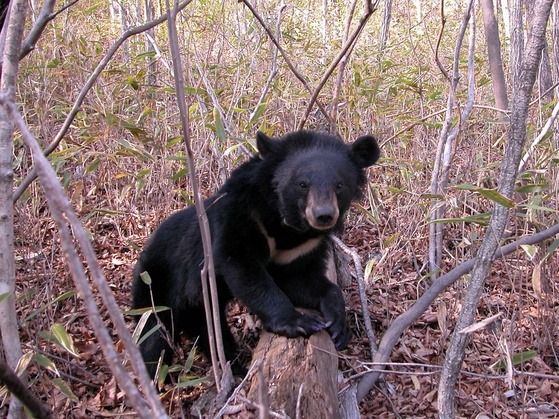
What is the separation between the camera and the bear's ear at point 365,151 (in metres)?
3.22

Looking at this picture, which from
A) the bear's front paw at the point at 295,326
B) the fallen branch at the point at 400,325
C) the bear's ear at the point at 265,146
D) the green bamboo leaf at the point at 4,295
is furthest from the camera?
the bear's ear at the point at 265,146

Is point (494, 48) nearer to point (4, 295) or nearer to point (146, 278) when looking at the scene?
point (146, 278)

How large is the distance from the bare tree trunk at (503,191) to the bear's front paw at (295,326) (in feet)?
2.23

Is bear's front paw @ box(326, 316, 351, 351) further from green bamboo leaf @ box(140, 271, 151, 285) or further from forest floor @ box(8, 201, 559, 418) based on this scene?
green bamboo leaf @ box(140, 271, 151, 285)

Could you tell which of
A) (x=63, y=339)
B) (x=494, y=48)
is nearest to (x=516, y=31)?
(x=494, y=48)

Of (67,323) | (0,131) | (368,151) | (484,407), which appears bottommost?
(484,407)

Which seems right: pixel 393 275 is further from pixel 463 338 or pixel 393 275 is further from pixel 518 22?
pixel 518 22

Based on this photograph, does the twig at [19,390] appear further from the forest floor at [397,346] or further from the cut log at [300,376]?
the forest floor at [397,346]

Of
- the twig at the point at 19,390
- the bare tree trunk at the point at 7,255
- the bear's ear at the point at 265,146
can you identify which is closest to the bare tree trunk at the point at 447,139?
the bear's ear at the point at 265,146

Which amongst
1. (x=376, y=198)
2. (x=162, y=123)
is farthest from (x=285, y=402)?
(x=162, y=123)

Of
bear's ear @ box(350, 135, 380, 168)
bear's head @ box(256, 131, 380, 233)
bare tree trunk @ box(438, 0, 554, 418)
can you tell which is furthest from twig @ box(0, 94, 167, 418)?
bear's ear @ box(350, 135, 380, 168)

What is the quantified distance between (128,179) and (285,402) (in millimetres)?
3160

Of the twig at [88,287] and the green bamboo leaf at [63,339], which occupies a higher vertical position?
the twig at [88,287]

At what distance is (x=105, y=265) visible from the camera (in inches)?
172
